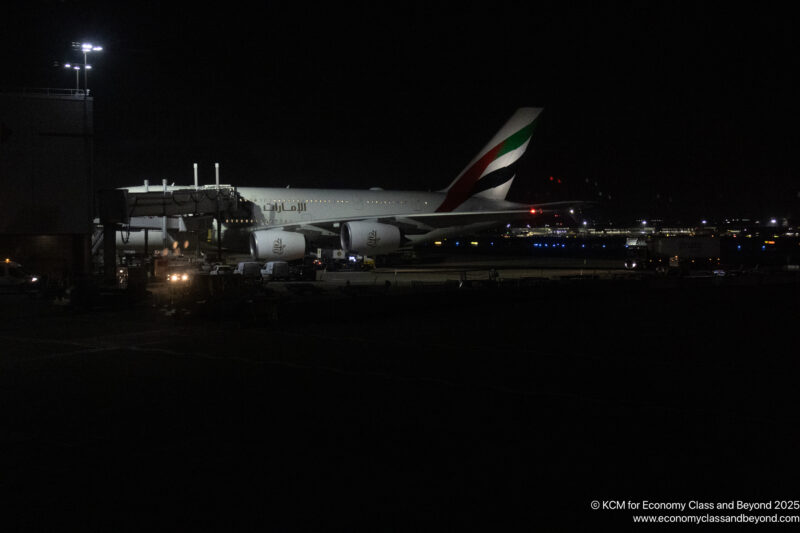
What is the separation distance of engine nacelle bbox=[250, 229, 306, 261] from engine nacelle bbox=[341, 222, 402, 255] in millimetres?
2672

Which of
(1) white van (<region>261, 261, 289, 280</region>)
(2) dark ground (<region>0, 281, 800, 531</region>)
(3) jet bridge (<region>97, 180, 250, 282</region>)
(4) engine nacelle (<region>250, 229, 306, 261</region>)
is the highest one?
(3) jet bridge (<region>97, 180, 250, 282</region>)

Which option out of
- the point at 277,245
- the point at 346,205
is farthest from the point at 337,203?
the point at 277,245

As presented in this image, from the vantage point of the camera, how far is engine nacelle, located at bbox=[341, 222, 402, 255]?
39.1 meters

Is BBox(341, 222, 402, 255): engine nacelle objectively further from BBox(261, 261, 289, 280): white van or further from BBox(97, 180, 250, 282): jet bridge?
BBox(261, 261, 289, 280): white van

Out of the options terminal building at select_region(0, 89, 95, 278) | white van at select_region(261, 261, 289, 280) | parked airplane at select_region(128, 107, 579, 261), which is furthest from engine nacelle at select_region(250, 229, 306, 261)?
terminal building at select_region(0, 89, 95, 278)

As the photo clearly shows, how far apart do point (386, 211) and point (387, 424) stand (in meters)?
36.7

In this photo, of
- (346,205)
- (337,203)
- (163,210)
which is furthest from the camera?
Result: (346,205)

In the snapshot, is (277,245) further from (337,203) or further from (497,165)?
(497,165)

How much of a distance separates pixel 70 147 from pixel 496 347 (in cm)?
2403

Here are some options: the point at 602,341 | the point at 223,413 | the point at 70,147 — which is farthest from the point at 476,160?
the point at 223,413

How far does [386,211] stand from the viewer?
45.9m

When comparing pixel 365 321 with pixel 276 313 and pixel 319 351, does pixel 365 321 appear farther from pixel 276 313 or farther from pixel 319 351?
pixel 319 351

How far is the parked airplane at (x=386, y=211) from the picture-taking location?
39.2m

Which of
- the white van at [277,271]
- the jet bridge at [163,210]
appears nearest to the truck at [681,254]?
the white van at [277,271]
